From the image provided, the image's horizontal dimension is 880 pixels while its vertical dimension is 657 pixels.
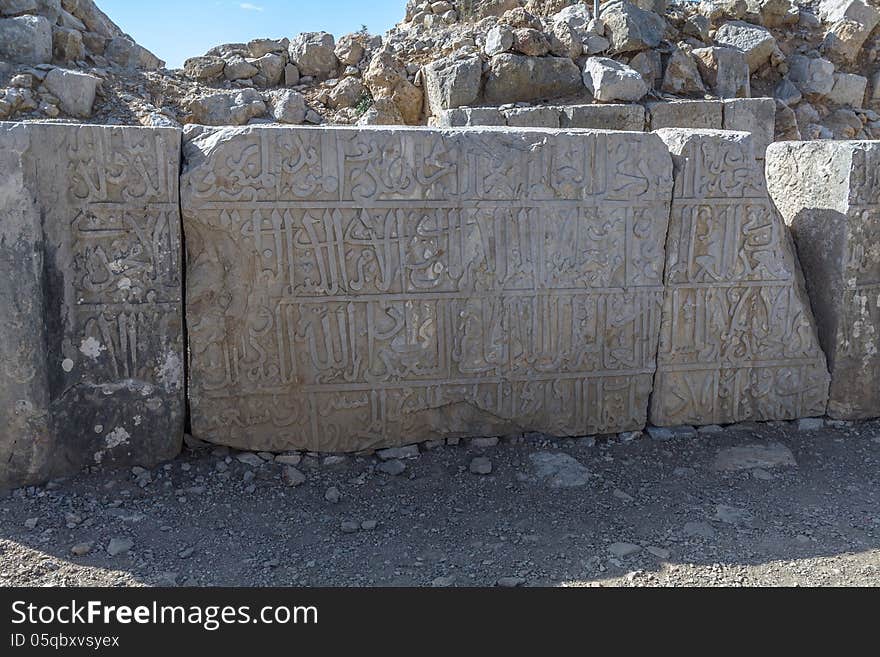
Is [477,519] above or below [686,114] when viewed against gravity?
below

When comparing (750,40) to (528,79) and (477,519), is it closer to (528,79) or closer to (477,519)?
(528,79)

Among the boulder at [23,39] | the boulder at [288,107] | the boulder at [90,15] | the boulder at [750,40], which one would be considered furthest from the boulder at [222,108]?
the boulder at [750,40]

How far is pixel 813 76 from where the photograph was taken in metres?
9.51

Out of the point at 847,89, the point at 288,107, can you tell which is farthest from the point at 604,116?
the point at 847,89

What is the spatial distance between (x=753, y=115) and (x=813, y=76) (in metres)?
2.14

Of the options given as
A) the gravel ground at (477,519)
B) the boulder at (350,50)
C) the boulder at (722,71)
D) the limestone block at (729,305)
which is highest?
the boulder at (350,50)

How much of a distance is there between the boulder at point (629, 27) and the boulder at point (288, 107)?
3.59 m

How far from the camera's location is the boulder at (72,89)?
27.1 ft

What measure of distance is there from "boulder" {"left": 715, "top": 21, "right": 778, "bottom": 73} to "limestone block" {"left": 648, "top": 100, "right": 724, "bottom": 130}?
64.2 inches

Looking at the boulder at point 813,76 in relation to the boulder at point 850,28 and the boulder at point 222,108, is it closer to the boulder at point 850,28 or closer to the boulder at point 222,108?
the boulder at point 850,28

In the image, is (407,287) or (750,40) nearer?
Answer: (407,287)

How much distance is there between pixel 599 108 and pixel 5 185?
6165 millimetres

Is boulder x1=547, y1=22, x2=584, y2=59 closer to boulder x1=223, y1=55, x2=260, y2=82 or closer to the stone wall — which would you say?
boulder x1=223, y1=55, x2=260, y2=82

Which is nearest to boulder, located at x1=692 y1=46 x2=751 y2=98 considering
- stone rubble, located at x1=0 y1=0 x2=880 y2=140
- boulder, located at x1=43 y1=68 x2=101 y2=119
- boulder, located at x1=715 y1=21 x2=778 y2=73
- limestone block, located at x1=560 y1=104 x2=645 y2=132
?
stone rubble, located at x1=0 y1=0 x2=880 y2=140
